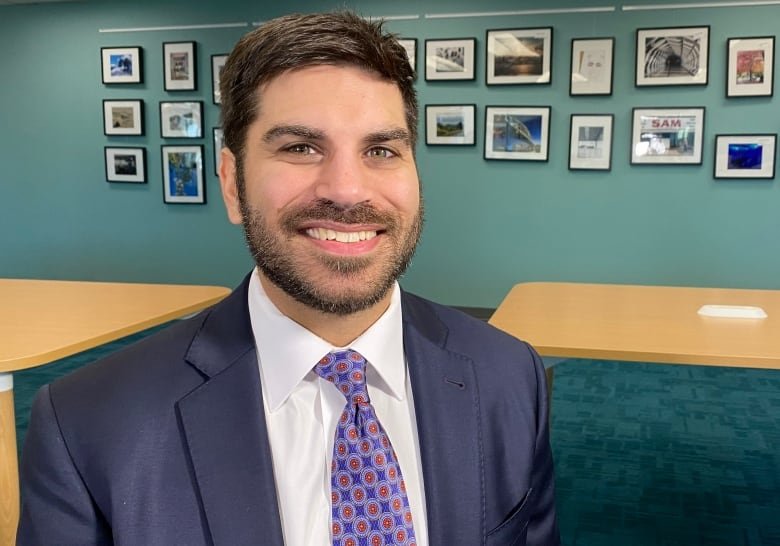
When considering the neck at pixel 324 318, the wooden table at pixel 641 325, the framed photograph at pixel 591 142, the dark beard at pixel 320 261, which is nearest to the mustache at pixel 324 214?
the dark beard at pixel 320 261

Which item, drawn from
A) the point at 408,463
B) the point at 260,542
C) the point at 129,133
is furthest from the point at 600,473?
the point at 129,133

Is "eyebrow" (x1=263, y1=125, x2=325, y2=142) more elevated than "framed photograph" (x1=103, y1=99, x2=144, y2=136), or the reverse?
"framed photograph" (x1=103, y1=99, x2=144, y2=136)

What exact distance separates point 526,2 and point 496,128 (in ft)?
3.08

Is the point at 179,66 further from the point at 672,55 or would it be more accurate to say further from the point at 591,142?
the point at 672,55

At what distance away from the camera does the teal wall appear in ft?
16.7

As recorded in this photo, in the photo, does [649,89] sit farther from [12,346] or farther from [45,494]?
[45,494]

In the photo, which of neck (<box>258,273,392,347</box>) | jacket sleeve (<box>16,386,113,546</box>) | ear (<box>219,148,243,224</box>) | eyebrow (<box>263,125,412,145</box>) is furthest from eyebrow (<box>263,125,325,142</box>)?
jacket sleeve (<box>16,386,113,546</box>)

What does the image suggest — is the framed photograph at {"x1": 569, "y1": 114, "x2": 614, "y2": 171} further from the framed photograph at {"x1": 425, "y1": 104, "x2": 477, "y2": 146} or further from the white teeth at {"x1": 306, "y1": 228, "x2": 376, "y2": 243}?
the white teeth at {"x1": 306, "y1": 228, "x2": 376, "y2": 243}

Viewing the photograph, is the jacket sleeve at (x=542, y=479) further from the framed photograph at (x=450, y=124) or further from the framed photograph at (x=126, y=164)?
the framed photograph at (x=126, y=164)

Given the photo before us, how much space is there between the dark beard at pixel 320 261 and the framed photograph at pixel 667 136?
4535 millimetres

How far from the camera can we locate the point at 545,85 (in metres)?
5.28

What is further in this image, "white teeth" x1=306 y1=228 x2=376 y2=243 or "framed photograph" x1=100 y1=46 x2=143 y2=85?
"framed photograph" x1=100 y1=46 x2=143 y2=85

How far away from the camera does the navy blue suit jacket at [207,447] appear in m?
0.96

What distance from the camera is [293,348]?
3.54ft
